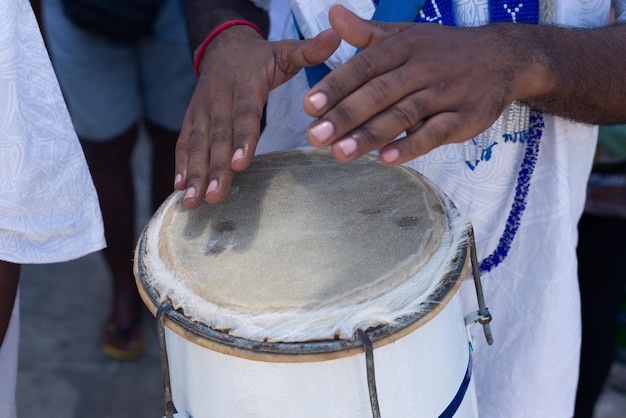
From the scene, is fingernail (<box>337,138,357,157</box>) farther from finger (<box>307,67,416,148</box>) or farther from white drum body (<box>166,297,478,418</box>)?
white drum body (<box>166,297,478,418</box>)

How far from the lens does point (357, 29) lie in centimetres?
95

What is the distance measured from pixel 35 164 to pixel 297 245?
0.41 metres

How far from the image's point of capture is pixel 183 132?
111 cm

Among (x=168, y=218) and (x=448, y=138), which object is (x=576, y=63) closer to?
(x=448, y=138)

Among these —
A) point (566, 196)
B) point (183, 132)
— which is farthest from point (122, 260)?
point (566, 196)

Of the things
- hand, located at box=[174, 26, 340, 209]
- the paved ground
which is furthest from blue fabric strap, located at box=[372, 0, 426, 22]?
the paved ground

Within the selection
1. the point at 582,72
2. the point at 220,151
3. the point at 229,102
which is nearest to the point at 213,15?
the point at 229,102

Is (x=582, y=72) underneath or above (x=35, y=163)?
above

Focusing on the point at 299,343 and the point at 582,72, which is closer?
the point at 299,343

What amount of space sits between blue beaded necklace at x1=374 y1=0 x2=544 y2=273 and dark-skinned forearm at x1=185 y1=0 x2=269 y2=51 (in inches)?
12.1

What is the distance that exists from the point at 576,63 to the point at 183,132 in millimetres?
596

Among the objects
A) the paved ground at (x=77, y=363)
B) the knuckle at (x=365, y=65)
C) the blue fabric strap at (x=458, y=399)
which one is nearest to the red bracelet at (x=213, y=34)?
the knuckle at (x=365, y=65)

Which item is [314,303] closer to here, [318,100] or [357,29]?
[318,100]

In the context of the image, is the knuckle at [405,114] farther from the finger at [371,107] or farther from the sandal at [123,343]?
the sandal at [123,343]
